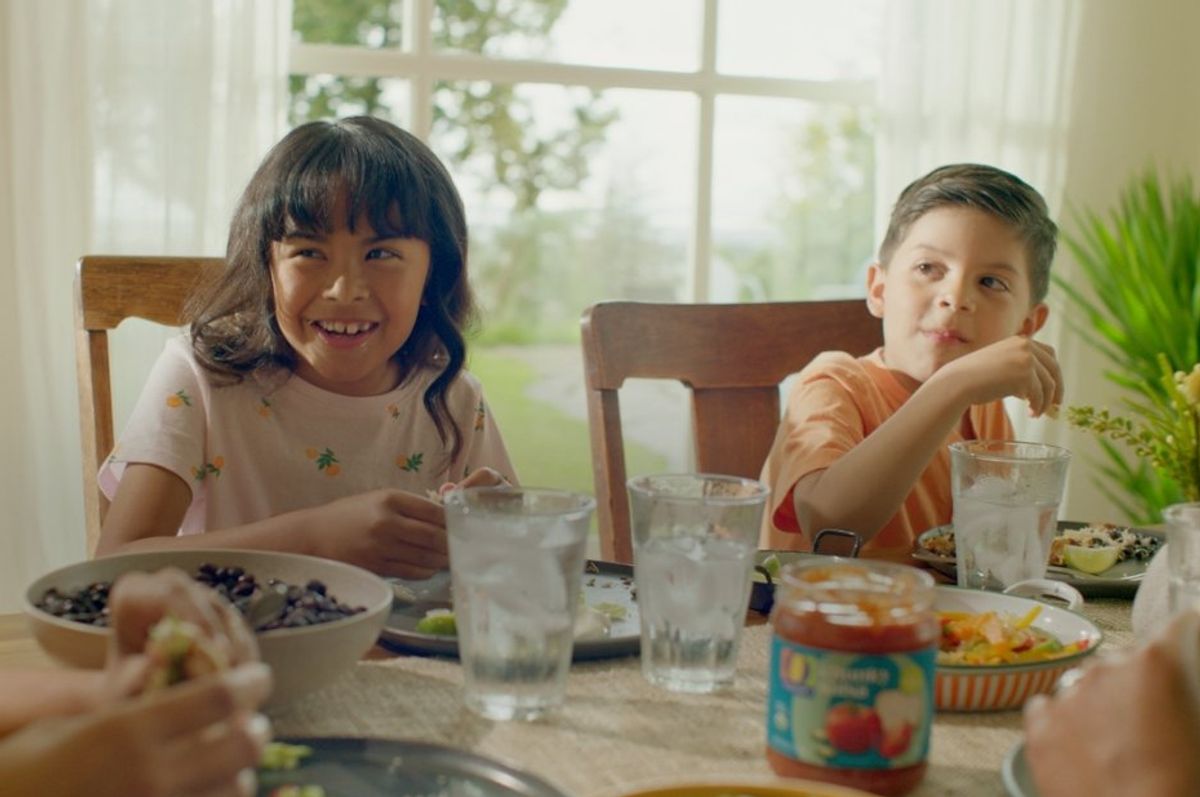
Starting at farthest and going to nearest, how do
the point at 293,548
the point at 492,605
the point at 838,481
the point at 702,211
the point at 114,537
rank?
the point at 702,211, the point at 838,481, the point at 114,537, the point at 293,548, the point at 492,605

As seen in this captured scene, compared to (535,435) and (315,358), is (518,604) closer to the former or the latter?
(315,358)

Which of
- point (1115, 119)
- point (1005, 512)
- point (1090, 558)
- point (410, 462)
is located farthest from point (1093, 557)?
point (1115, 119)

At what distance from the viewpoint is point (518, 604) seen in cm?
93

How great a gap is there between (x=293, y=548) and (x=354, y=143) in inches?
20.1

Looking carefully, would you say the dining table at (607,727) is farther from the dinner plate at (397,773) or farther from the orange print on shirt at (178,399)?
the orange print on shirt at (178,399)

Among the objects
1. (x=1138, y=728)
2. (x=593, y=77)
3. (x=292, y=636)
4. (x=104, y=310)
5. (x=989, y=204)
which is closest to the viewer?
(x=1138, y=728)

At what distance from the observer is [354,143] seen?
1631mm

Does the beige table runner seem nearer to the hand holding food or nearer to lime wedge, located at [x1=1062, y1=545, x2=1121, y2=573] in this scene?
the hand holding food

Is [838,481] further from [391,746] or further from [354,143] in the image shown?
[391,746]

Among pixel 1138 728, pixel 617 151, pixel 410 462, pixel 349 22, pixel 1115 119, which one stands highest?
pixel 349 22

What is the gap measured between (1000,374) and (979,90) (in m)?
2.31

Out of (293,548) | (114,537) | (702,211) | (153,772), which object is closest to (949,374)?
(293,548)

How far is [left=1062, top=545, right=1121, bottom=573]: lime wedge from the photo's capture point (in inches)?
54.7

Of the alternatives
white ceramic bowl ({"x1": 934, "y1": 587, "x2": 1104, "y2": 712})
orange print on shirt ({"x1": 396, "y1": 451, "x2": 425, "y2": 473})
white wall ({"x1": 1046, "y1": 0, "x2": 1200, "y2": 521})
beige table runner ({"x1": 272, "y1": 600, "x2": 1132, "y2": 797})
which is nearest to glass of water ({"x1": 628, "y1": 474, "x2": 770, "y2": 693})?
beige table runner ({"x1": 272, "y1": 600, "x2": 1132, "y2": 797})
